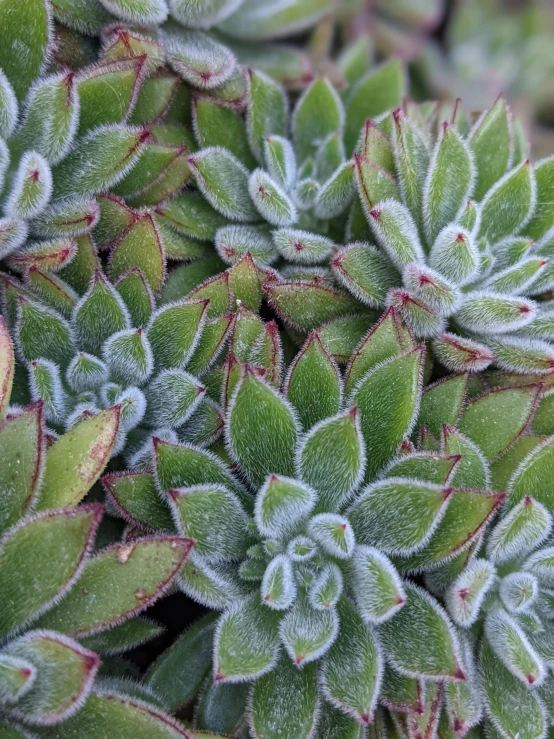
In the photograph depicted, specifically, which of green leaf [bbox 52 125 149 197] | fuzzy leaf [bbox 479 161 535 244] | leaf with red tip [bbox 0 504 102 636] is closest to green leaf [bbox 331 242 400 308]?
fuzzy leaf [bbox 479 161 535 244]

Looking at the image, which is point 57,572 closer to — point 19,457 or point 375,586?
point 19,457

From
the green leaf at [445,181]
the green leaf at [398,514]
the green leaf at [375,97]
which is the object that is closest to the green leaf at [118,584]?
the green leaf at [398,514]

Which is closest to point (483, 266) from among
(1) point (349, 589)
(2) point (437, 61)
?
(1) point (349, 589)

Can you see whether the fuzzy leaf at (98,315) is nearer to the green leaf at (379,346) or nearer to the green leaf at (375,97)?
the green leaf at (379,346)

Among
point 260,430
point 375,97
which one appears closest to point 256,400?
point 260,430

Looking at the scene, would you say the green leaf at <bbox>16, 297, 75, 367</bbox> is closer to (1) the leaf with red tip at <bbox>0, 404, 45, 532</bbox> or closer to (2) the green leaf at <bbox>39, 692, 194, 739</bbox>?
(1) the leaf with red tip at <bbox>0, 404, 45, 532</bbox>

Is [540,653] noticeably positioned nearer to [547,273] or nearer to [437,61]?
[547,273]
